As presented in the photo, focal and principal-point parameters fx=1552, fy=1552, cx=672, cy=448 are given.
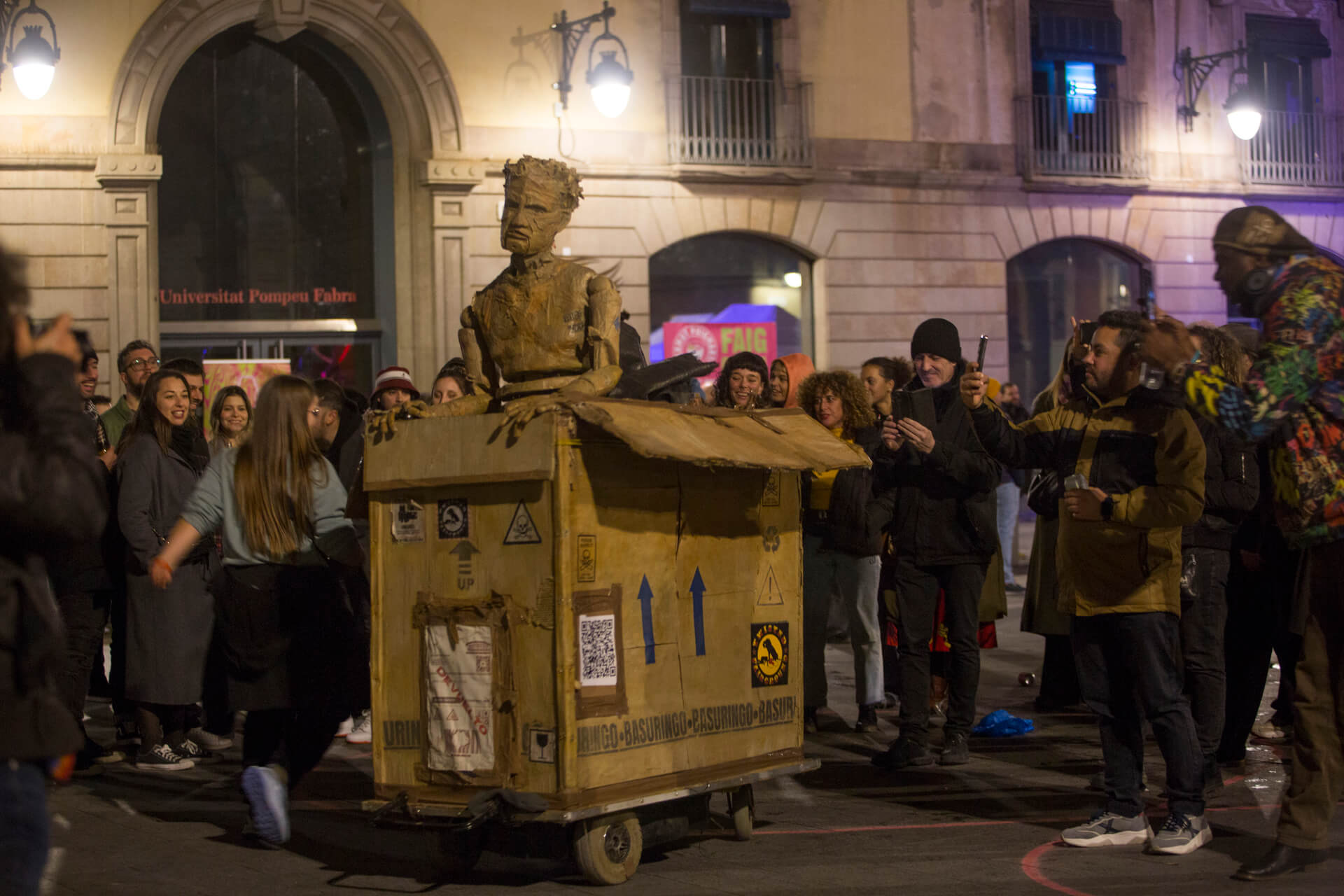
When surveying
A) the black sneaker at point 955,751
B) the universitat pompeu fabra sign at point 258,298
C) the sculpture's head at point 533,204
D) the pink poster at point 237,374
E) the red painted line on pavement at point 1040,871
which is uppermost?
the universitat pompeu fabra sign at point 258,298

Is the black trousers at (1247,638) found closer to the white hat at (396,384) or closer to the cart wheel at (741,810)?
the cart wheel at (741,810)

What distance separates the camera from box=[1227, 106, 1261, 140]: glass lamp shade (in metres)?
21.2

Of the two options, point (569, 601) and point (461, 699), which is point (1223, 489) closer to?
point (569, 601)

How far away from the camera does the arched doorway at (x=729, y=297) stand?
20062mm

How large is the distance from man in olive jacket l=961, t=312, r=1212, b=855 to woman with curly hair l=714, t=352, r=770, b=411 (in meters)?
3.15

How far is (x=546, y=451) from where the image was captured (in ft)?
16.4

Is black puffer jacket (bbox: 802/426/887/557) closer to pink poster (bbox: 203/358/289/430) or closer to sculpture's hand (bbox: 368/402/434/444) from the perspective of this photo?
sculpture's hand (bbox: 368/402/434/444)

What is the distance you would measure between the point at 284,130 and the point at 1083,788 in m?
14.7

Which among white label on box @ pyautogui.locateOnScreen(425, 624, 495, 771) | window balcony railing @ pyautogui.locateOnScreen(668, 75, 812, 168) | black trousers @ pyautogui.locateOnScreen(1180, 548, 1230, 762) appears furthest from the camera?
window balcony railing @ pyautogui.locateOnScreen(668, 75, 812, 168)

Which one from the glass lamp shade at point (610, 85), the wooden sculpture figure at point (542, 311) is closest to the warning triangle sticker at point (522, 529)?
the wooden sculpture figure at point (542, 311)

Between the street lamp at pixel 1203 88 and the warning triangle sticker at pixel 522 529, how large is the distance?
1878 cm


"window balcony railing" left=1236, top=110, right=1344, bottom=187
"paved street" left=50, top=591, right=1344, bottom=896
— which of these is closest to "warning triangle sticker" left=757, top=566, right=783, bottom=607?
"paved street" left=50, top=591, right=1344, bottom=896

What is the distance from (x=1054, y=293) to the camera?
71.8 feet

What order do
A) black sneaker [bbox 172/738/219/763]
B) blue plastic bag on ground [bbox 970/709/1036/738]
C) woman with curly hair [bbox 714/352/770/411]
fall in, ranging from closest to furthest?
black sneaker [bbox 172/738/219/763] < blue plastic bag on ground [bbox 970/709/1036/738] < woman with curly hair [bbox 714/352/770/411]
